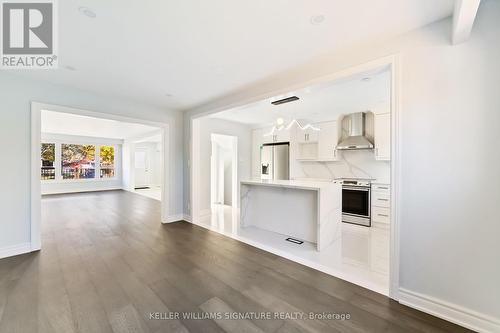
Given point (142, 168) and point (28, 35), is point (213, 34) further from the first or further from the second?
point (142, 168)

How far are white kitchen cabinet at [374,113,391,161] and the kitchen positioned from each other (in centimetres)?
2

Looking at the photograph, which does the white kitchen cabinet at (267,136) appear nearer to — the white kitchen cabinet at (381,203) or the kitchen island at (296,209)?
the kitchen island at (296,209)

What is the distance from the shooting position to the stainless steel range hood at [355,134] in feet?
15.2

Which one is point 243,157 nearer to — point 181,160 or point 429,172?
point 181,160

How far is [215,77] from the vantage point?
2.96 metres

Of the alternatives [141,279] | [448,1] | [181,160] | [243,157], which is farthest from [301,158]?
[141,279]

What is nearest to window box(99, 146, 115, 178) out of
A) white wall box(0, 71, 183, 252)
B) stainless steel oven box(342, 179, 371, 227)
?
white wall box(0, 71, 183, 252)

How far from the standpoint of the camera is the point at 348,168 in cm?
513

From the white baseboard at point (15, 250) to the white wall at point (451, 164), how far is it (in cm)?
488

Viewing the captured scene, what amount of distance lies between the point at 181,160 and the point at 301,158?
10.8ft

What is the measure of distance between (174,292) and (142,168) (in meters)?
11.5

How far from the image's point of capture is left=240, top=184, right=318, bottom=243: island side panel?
333 centimetres

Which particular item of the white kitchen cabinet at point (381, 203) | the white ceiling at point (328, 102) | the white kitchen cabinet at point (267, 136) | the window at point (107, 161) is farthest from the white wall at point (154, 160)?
the white kitchen cabinet at point (381, 203)

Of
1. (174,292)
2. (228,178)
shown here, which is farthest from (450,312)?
(228,178)
